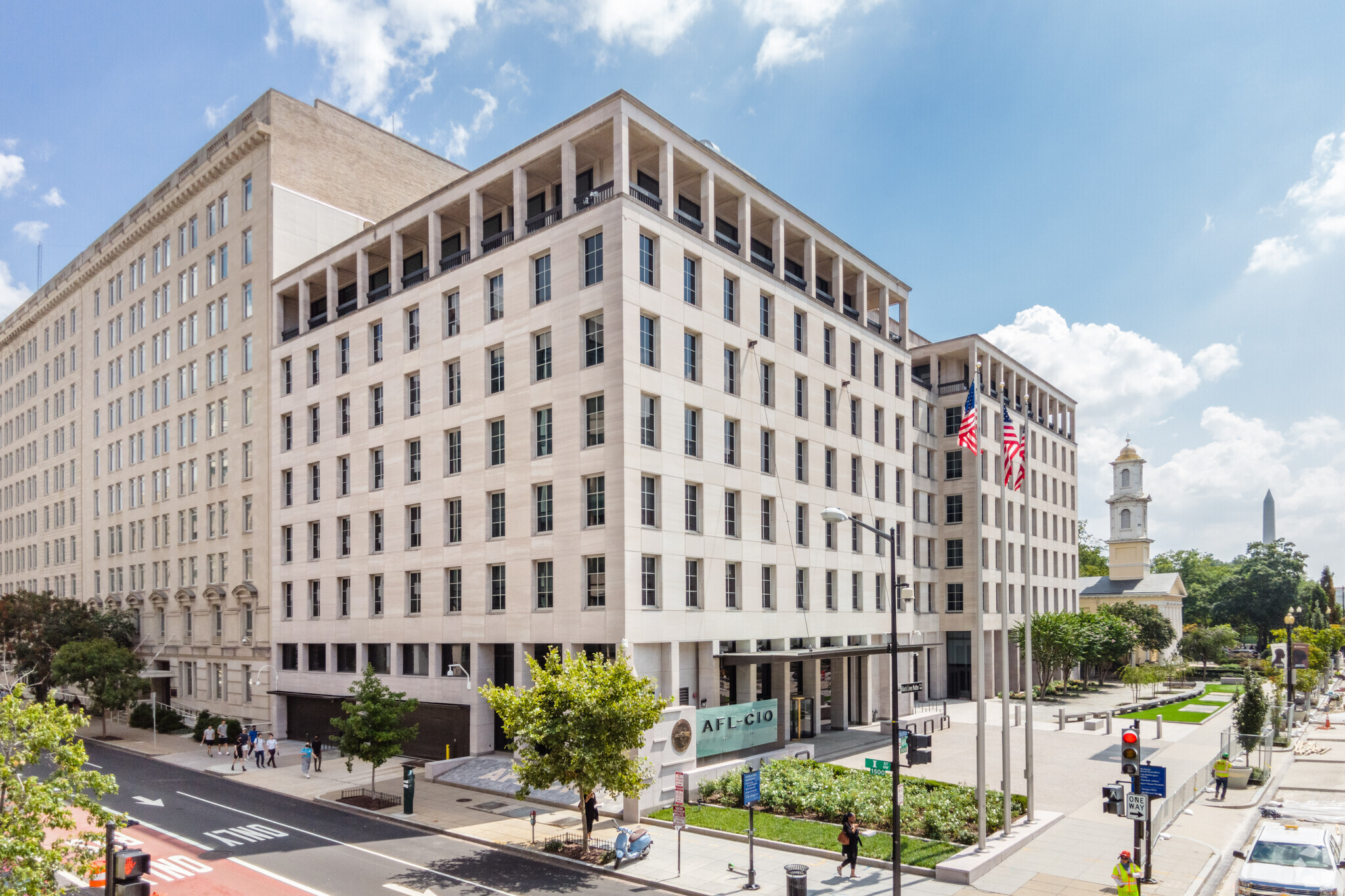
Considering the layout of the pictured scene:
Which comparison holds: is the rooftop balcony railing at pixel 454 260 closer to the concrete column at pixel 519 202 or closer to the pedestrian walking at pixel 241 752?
the concrete column at pixel 519 202

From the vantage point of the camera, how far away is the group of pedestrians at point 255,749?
1522 inches

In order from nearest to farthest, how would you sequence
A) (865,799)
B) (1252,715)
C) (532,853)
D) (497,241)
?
(532,853)
(865,799)
(1252,715)
(497,241)

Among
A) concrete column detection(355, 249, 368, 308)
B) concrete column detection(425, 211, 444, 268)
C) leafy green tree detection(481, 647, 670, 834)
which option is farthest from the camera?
concrete column detection(355, 249, 368, 308)

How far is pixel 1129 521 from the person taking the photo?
105 meters

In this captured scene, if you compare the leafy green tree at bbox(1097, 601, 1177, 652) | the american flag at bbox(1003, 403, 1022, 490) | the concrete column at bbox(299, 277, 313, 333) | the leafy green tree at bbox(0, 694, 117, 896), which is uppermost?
the concrete column at bbox(299, 277, 313, 333)

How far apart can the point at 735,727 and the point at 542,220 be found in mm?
22564

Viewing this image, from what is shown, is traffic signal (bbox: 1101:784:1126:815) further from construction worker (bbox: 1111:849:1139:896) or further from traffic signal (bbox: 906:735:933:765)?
traffic signal (bbox: 906:735:933:765)

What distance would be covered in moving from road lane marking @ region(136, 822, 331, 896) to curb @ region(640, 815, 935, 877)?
32.5 feet

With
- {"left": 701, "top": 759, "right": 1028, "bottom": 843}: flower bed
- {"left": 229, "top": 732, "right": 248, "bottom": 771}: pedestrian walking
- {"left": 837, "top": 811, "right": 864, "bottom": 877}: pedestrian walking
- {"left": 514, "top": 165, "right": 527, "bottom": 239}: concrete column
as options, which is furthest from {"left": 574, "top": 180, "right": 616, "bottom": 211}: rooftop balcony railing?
{"left": 229, "top": 732, "right": 248, "bottom": 771}: pedestrian walking

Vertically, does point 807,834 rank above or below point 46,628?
below

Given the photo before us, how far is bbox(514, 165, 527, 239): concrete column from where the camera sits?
37.8 m

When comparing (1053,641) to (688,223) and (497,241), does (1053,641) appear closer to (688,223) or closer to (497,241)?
(688,223)

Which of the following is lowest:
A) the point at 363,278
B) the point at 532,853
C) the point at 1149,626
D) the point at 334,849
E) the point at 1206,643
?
the point at 1206,643

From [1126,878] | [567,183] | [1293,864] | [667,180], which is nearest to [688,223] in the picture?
[667,180]
